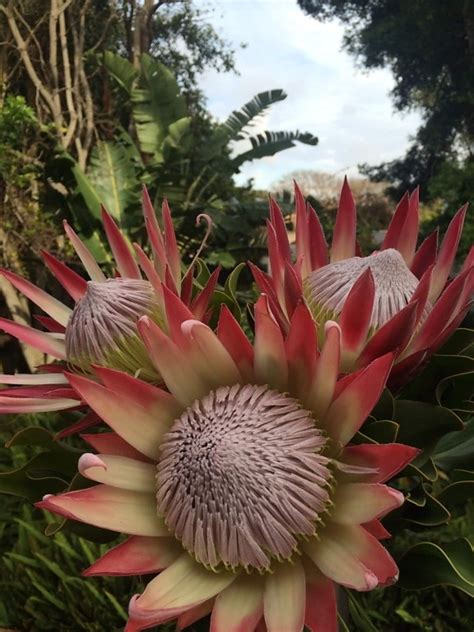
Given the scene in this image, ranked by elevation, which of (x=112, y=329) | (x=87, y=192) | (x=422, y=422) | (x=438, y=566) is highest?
(x=87, y=192)

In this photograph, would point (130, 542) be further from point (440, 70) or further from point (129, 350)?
point (440, 70)

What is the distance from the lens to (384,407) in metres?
0.53

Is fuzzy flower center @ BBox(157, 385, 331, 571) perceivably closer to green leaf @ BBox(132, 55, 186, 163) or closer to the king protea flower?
the king protea flower

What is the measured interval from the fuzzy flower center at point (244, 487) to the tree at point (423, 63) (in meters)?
10.1

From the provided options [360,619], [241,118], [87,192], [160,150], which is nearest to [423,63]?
[241,118]

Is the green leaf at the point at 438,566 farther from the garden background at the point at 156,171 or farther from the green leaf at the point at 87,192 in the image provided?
the green leaf at the point at 87,192

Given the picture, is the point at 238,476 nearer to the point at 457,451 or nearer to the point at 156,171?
the point at 457,451

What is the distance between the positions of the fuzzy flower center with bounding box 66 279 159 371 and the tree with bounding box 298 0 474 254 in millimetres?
10068

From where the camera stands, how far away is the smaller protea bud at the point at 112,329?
22.7 inches

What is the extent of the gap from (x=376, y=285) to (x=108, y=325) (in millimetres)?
249

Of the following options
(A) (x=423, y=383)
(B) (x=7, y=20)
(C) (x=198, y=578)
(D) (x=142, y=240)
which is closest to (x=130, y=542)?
(C) (x=198, y=578)

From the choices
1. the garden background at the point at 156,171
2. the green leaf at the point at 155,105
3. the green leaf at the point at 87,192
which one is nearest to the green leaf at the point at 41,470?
the garden background at the point at 156,171

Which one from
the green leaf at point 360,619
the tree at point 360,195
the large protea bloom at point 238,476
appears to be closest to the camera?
the large protea bloom at point 238,476

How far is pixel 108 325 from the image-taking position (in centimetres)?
58
